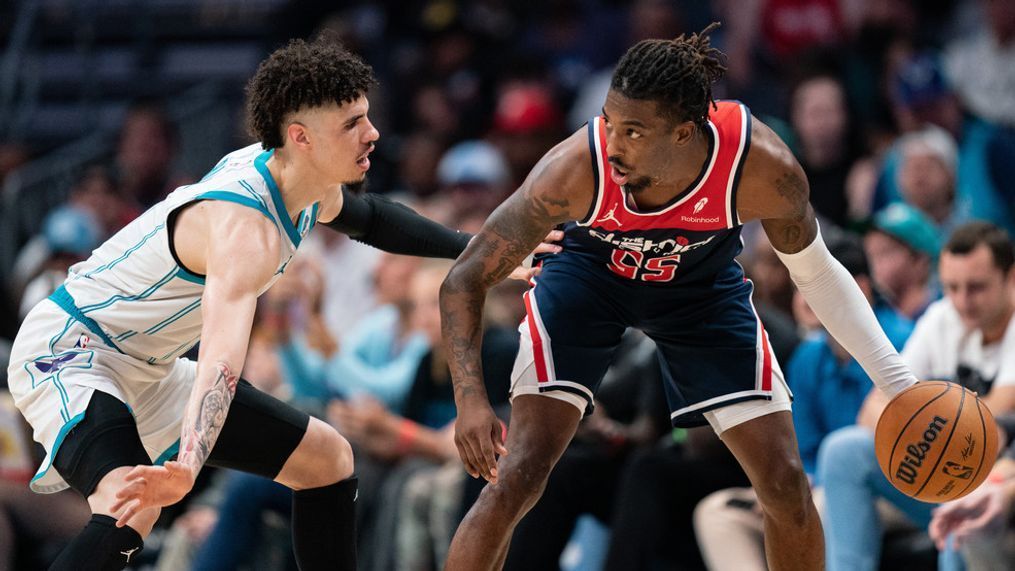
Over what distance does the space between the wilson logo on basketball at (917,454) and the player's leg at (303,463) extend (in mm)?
1799

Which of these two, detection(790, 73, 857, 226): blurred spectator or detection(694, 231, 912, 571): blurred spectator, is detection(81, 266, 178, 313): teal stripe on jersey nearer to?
detection(694, 231, 912, 571): blurred spectator

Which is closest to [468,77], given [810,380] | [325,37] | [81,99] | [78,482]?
[81,99]

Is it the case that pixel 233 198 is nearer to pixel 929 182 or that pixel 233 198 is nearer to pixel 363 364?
pixel 363 364

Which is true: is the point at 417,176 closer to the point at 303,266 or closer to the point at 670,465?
the point at 303,266

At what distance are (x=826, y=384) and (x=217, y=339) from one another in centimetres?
299

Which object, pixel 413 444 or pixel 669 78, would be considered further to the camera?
pixel 413 444

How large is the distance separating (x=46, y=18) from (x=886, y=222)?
8.22 m

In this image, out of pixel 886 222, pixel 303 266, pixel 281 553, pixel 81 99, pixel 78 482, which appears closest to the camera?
pixel 78 482

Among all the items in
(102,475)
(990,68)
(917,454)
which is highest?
(102,475)

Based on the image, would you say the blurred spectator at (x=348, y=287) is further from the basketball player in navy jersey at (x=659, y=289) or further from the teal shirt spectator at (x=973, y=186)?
the basketball player in navy jersey at (x=659, y=289)

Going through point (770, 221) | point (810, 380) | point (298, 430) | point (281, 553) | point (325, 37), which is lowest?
point (281, 553)

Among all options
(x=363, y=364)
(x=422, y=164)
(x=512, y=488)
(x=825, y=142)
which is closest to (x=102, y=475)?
(x=512, y=488)

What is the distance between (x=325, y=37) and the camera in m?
4.41

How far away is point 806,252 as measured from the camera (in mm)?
4262
